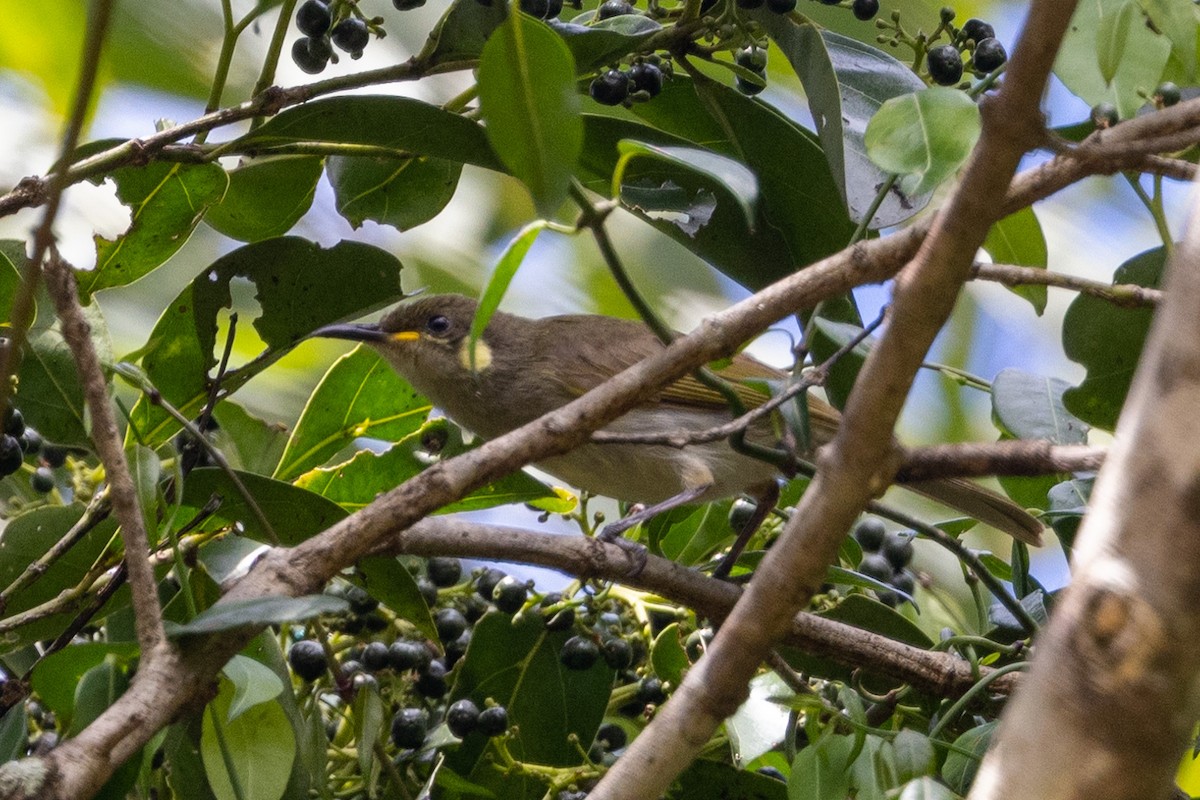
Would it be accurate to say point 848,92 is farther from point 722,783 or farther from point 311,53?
point 722,783

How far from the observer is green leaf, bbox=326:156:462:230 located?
2.72 metres

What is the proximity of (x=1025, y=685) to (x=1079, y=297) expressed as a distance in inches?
61.2

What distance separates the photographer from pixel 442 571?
2.69 meters

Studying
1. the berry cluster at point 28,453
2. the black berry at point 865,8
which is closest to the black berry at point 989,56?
the black berry at point 865,8

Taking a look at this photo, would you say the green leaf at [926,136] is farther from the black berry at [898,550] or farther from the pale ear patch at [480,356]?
the pale ear patch at [480,356]

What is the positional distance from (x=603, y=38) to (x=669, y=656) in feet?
4.02

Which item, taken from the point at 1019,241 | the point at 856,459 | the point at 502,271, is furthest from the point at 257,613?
the point at 1019,241

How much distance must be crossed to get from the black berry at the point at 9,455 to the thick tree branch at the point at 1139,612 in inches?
80.9

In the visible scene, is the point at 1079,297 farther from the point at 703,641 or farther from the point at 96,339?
the point at 96,339

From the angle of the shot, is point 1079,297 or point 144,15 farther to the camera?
point 144,15

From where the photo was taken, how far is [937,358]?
631 centimetres

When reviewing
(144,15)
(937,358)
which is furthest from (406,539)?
(937,358)

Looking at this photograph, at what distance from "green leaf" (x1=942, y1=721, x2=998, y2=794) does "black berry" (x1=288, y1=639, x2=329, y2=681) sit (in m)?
1.15

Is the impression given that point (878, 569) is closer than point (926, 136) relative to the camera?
No
